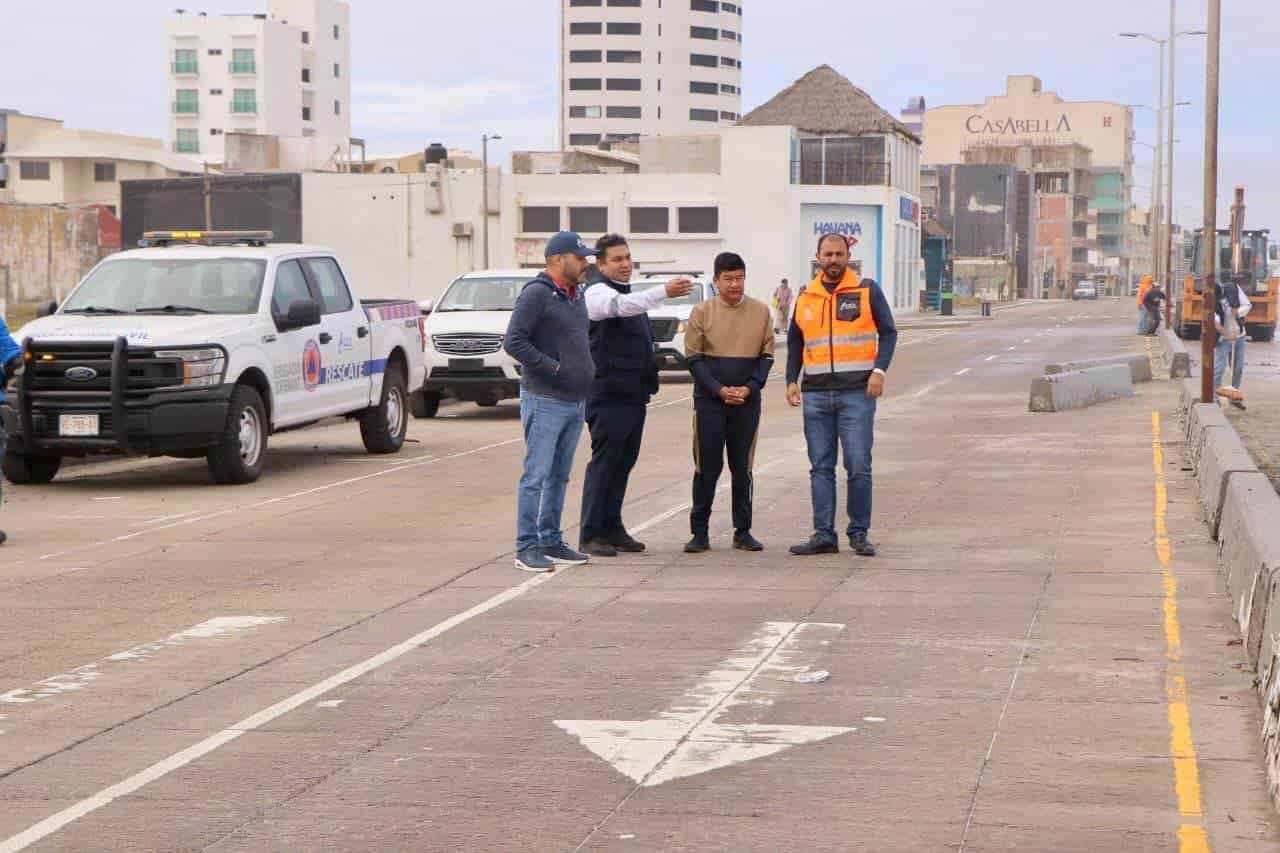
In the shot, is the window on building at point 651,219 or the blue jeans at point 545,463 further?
the window on building at point 651,219

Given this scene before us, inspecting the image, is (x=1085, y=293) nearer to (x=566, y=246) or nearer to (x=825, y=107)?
(x=825, y=107)

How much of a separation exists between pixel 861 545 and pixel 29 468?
27.1ft

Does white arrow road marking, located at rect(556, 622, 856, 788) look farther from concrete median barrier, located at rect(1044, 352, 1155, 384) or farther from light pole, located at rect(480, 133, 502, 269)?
light pole, located at rect(480, 133, 502, 269)

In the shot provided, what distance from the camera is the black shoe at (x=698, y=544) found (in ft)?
39.2

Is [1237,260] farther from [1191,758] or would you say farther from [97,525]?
[1191,758]

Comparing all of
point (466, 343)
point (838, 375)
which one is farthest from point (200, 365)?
point (466, 343)

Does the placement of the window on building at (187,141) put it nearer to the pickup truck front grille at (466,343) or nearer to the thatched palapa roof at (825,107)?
the thatched palapa roof at (825,107)

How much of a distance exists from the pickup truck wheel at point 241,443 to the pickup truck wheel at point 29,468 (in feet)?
5.10

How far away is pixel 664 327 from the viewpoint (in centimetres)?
3325

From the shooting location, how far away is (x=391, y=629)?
368 inches

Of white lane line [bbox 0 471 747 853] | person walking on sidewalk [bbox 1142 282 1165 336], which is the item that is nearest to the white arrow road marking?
white lane line [bbox 0 471 747 853]

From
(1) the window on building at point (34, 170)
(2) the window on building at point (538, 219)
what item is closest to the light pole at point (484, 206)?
(2) the window on building at point (538, 219)

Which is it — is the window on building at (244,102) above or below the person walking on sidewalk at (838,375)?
above

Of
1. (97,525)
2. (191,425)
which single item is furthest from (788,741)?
(191,425)
